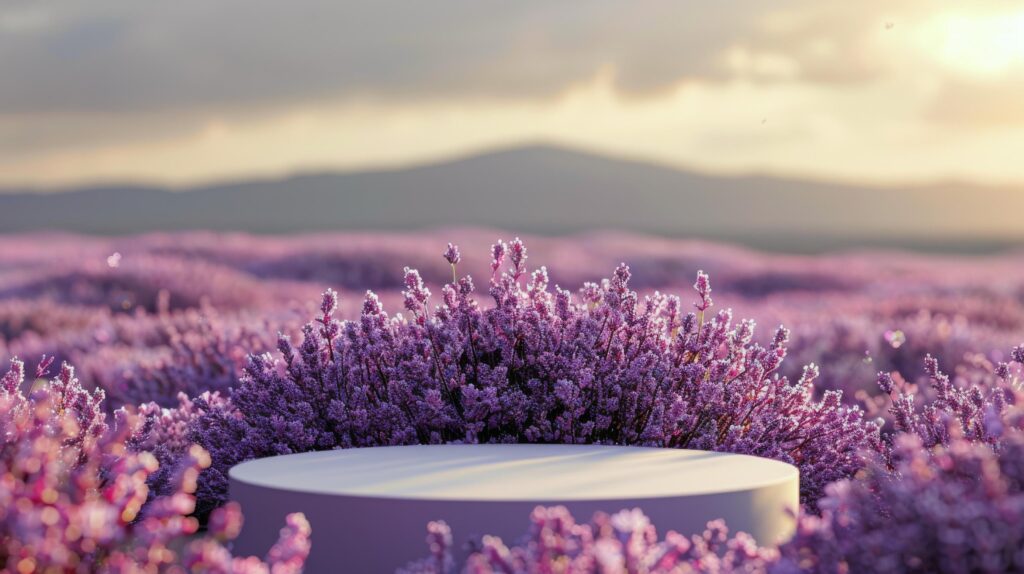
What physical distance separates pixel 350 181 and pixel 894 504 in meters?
112

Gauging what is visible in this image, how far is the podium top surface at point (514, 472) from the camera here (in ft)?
10.0

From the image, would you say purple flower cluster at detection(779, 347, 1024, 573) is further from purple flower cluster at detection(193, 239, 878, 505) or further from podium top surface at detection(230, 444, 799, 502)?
purple flower cluster at detection(193, 239, 878, 505)

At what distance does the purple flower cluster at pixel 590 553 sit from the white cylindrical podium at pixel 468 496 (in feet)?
0.46

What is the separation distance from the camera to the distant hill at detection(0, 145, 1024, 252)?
105312 mm

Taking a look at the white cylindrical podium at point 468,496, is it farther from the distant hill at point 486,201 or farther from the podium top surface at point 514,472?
the distant hill at point 486,201

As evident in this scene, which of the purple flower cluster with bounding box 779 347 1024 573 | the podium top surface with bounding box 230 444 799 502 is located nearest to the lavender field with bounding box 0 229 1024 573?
the purple flower cluster with bounding box 779 347 1024 573

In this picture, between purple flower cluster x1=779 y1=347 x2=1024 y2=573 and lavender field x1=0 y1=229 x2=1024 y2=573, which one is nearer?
purple flower cluster x1=779 y1=347 x2=1024 y2=573

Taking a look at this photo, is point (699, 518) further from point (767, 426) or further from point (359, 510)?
point (767, 426)

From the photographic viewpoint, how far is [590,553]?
2344mm

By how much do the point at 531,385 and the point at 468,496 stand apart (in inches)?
52.6

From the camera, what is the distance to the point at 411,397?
4242mm

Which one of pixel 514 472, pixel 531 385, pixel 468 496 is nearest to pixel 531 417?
pixel 531 385

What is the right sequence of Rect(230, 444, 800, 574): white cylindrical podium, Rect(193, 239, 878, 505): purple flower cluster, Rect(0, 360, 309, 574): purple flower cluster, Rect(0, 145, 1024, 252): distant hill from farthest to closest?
Rect(0, 145, 1024, 252): distant hill
Rect(193, 239, 878, 505): purple flower cluster
Rect(230, 444, 800, 574): white cylindrical podium
Rect(0, 360, 309, 574): purple flower cluster

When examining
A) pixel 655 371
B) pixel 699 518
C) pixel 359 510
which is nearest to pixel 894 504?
pixel 699 518
